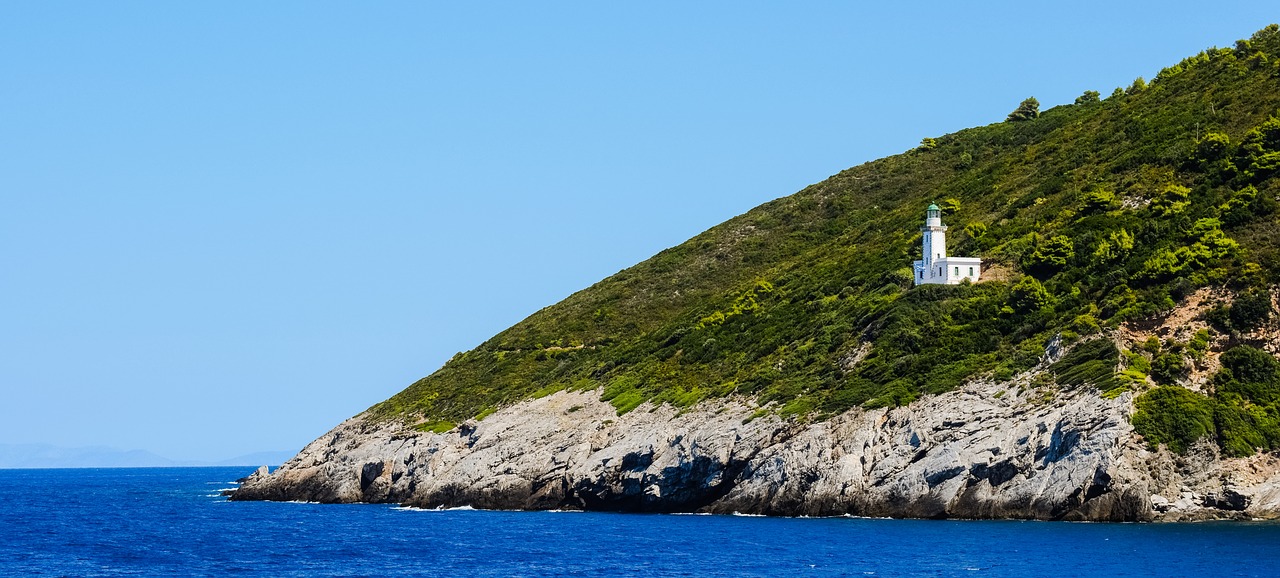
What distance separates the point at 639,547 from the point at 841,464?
16028 millimetres

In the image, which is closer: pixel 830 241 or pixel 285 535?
pixel 285 535

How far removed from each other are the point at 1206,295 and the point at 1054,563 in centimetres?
3047

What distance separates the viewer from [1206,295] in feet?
265

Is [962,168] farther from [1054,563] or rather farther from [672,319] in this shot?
[1054,563]

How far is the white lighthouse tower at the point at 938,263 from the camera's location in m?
101

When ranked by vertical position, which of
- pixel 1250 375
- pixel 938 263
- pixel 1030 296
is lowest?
pixel 1250 375

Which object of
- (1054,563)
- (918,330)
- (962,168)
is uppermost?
(962,168)

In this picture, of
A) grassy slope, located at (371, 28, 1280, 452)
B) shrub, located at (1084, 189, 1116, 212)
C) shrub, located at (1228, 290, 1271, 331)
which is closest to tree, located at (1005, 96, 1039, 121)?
grassy slope, located at (371, 28, 1280, 452)

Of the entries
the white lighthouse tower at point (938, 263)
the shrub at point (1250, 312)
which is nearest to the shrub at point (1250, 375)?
the shrub at point (1250, 312)

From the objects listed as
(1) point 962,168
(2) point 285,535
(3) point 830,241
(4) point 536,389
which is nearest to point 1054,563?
(2) point 285,535

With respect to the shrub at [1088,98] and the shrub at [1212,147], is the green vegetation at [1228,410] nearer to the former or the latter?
the shrub at [1212,147]


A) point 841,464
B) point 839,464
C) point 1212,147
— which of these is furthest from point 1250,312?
point 1212,147

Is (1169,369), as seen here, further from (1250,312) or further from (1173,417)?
(1250,312)

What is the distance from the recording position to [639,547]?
6869cm
